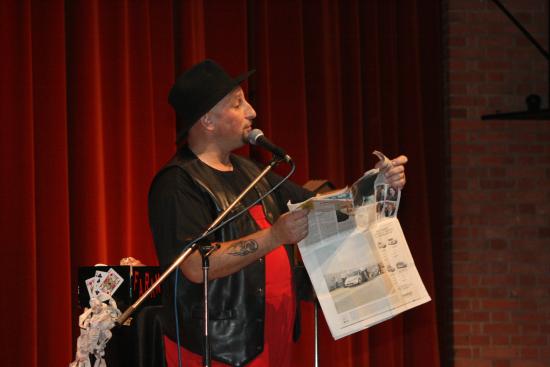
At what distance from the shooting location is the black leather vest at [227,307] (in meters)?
2.44

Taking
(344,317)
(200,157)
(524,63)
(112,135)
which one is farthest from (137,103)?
(524,63)

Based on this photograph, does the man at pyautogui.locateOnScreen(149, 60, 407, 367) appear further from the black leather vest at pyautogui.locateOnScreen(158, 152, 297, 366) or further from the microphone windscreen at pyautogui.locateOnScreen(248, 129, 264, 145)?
the microphone windscreen at pyautogui.locateOnScreen(248, 129, 264, 145)

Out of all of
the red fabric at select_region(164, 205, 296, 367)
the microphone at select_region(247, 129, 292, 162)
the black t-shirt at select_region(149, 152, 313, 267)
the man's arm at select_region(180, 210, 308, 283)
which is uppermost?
the microphone at select_region(247, 129, 292, 162)

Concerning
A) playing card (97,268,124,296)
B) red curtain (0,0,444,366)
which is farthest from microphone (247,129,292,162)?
red curtain (0,0,444,366)

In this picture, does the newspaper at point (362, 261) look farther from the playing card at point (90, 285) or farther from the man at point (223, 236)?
the playing card at point (90, 285)

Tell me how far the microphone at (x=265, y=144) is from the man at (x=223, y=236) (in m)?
0.16

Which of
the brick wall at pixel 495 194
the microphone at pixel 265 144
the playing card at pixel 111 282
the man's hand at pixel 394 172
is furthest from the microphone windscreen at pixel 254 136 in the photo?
the brick wall at pixel 495 194

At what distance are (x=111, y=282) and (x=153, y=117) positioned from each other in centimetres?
114

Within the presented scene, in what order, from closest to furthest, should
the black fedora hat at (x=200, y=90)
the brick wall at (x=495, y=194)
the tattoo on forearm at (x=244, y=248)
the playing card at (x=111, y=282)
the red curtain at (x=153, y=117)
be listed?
the tattoo on forearm at (x=244, y=248)
the black fedora hat at (x=200, y=90)
the playing card at (x=111, y=282)
the red curtain at (x=153, y=117)
the brick wall at (x=495, y=194)

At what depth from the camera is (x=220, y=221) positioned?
7.08 feet

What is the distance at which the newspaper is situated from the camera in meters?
2.43

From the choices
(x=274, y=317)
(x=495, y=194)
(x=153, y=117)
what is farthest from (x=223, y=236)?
(x=495, y=194)

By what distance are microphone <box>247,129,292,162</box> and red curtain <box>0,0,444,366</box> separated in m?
1.55

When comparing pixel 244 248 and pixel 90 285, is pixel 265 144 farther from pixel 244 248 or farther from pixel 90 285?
pixel 90 285
